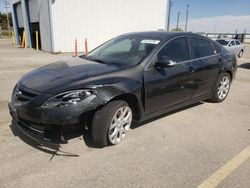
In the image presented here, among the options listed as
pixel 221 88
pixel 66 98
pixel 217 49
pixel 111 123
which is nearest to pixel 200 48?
pixel 217 49

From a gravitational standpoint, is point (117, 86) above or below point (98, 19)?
Result: below

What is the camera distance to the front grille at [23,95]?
2.91 m

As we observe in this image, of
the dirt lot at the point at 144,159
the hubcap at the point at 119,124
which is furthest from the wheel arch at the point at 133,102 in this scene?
the dirt lot at the point at 144,159

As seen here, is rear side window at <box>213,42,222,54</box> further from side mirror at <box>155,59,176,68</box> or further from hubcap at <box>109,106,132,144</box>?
hubcap at <box>109,106,132,144</box>

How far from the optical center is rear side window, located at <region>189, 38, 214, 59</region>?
4.42m

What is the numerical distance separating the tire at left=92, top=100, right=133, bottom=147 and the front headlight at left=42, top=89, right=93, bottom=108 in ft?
1.03

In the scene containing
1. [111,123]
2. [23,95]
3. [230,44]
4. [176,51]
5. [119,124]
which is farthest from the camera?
[230,44]

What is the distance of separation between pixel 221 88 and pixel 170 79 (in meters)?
2.16

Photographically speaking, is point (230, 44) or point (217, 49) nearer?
point (217, 49)

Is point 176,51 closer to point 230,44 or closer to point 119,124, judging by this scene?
point 119,124

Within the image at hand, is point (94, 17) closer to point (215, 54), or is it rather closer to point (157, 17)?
point (157, 17)

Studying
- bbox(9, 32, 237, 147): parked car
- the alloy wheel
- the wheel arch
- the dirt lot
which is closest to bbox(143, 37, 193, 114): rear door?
bbox(9, 32, 237, 147): parked car

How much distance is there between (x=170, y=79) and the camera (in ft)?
12.4

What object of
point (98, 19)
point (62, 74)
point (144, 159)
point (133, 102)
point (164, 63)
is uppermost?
point (98, 19)
